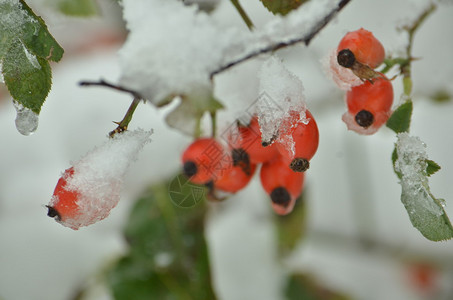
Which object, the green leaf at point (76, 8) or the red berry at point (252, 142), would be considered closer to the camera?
the red berry at point (252, 142)

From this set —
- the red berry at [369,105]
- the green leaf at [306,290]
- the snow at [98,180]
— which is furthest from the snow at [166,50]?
the green leaf at [306,290]

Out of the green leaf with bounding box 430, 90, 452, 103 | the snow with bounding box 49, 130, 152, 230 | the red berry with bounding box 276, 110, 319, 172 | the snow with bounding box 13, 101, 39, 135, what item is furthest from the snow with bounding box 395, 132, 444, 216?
the green leaf with bounding box 430, 90, 452, 103

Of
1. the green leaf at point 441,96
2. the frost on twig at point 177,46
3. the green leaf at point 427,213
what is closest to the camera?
the green leaf at point 427,213

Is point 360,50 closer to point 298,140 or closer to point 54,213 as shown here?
point 298,140

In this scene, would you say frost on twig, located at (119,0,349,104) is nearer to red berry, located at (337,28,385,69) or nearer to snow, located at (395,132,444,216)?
red berry, located at (337,28,385,69)

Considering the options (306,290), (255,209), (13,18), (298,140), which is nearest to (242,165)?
(298,140)

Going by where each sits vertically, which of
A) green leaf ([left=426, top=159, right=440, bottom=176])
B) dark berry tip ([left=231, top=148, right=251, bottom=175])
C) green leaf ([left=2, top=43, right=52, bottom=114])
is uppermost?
green leaf ([left=2, top=43, right=52, bottom=114])

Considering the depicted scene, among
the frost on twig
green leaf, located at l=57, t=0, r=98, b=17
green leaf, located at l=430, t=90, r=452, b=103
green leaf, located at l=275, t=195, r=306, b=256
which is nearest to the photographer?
the frost on twig

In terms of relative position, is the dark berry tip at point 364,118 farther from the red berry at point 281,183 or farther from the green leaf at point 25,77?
the green leaf at point 25,77
